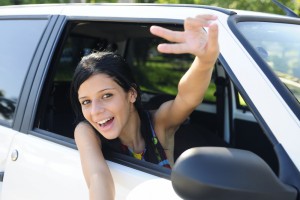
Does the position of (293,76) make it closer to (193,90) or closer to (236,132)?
(193,90)

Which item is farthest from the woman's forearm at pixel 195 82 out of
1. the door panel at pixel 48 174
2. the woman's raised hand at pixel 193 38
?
the door panel at pixel 48 174

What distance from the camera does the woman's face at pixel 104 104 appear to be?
1891mm

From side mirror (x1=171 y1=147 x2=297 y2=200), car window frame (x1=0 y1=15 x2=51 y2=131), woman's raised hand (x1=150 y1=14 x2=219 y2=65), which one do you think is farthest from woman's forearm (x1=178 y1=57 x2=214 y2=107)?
car window frame (x1=0 y1=15 x2=51 y2=131)

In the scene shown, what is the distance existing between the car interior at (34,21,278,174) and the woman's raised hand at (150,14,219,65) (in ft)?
1.33

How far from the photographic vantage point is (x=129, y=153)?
2023mm

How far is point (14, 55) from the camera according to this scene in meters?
2.48

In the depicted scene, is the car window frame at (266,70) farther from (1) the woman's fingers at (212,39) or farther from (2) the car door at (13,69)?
(2) the car door at (13,69)

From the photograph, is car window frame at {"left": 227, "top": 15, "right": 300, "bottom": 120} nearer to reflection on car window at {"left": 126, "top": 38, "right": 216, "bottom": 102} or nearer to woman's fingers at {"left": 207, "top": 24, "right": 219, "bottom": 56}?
woman's fingers at {"left": 207, "top": 24, "right": 219, "bottom": 56}

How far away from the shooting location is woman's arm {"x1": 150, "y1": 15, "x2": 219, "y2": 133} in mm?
1435

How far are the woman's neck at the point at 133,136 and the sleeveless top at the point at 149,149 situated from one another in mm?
22

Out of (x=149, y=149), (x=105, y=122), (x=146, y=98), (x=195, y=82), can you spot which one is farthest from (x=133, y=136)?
(x=146, y=98)

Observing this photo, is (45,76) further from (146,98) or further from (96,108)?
(146,98)

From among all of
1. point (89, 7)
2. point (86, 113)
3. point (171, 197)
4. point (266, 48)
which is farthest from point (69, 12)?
point (171, 197)

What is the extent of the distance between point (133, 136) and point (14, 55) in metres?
0.87
